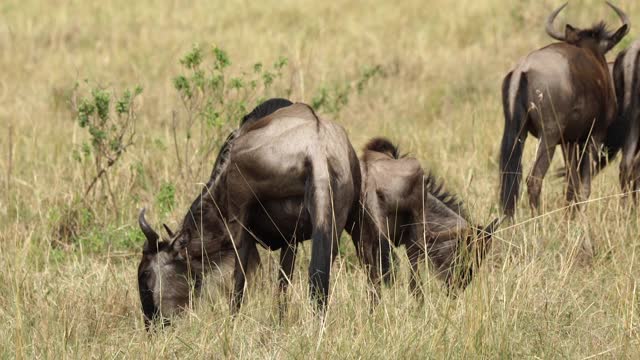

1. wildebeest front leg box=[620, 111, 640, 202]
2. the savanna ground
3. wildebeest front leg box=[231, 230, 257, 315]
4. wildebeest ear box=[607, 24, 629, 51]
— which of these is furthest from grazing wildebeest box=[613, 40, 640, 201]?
wildebeest front leg box=[231, 230, 257, 315]

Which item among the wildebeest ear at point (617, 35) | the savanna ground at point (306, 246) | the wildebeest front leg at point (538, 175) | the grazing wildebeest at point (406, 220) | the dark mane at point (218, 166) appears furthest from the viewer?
the wildebeest ear at point (617, 35)

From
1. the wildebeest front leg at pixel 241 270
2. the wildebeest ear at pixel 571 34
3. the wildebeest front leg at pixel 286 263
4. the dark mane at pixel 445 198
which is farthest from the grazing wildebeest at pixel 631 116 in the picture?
the wildebeest front leg at pixel 241 270

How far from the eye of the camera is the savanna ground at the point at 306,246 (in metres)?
4.49

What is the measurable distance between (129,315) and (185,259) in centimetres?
40

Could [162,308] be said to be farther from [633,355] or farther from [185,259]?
[633,355]

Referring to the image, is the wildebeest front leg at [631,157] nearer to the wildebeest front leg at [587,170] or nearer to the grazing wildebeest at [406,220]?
the wildebeest front leg at [587,170]

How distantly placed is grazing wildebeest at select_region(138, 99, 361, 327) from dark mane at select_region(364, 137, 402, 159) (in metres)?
0.64

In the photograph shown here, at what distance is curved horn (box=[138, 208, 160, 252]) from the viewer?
17.8 ft

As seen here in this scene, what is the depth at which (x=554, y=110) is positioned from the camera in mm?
6945

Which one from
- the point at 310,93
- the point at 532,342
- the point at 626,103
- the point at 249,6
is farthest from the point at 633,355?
the point at 249,6

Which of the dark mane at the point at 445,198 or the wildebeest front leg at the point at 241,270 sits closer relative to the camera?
the wildebeest front leg at the point at 241,270

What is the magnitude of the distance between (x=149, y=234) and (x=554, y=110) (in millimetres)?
2886

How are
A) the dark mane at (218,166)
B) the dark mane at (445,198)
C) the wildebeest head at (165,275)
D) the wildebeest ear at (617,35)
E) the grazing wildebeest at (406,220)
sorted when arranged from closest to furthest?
the dark mane at (218,166)
the wildebeest head at (165,275)
the grazing wildebeest at (406,220)
the dark mane at (445,198)
the wildebeest ear at (617,35)

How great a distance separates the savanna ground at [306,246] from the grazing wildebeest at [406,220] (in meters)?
0.17
